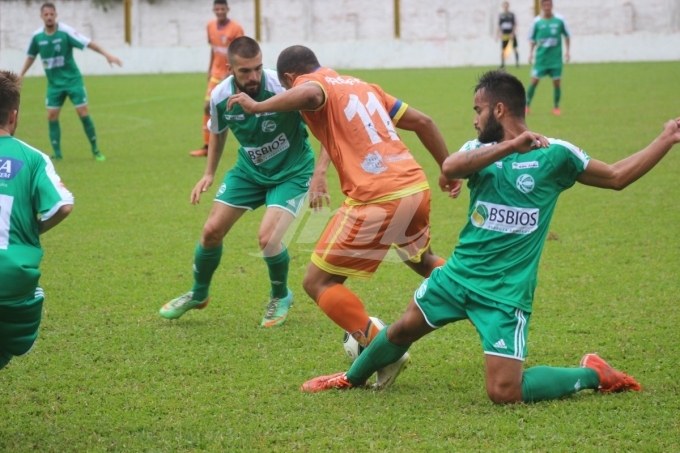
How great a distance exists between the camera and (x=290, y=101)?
13.8ft

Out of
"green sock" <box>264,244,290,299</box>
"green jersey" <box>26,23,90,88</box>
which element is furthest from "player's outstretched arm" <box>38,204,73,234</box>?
"green jersey" <box>26,23,90,88</box>

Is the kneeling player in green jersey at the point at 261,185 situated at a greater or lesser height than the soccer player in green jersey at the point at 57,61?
lesser

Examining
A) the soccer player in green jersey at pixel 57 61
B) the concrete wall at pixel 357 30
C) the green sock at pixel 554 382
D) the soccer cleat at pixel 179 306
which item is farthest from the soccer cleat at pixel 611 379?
the concrete wall at pixel 357 30

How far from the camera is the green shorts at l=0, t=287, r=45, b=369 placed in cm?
351

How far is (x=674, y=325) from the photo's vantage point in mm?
5121

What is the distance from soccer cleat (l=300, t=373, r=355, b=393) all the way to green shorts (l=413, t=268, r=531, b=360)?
1.94ft

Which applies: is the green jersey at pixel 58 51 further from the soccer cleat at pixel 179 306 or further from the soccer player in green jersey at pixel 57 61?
the soccer cleat at pixel 179 306

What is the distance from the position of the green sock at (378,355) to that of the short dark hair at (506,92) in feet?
3.92

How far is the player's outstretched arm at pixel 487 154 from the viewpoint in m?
3.46

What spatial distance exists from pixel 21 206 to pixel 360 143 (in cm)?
169

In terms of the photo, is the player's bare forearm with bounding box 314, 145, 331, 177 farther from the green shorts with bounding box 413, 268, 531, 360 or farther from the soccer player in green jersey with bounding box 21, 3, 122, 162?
the soccer player in green jersey with bounding box 21, 3, 122, 162

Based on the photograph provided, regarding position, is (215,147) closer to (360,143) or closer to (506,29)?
(360,143)

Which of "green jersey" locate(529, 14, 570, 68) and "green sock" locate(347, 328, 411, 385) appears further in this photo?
"green jersey" locate(529, 14, 570, 68)

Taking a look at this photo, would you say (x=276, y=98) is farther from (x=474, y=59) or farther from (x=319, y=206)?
(x=474, y=59)
